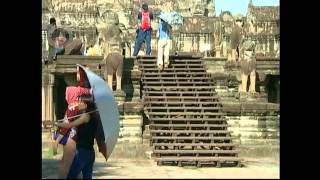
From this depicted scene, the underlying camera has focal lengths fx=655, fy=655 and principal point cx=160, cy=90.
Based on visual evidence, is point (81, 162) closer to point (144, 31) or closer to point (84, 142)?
point (84, 142)

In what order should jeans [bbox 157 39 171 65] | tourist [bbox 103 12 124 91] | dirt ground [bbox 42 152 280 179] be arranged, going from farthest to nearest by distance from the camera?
jeans [bbox 157 39 171 65], tourist [bbox 103 12 124 91], dirt ground [bbox 42 152 280 179]

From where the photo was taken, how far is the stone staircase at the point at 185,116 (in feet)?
40.0

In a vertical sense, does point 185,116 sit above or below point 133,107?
below

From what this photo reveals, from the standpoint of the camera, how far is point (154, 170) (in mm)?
11234

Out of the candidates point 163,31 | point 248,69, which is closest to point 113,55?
point 163,31

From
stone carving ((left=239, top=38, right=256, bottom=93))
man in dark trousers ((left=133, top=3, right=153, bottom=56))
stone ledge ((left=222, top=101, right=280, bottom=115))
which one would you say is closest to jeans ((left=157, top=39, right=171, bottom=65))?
man in dark trousers ((left=133, top=3, right=153, bottom=56))

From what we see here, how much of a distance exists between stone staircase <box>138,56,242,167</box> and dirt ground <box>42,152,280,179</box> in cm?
35

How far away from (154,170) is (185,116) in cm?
243

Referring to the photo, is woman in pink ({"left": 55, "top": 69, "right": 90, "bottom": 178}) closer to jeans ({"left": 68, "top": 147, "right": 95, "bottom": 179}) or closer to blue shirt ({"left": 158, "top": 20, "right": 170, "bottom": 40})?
jeans ({"left": 68, "top": 147, "right": 95, "bottom": 179})

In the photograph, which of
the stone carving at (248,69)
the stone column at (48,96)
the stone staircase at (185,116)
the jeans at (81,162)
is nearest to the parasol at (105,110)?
the jeans at (81,162)

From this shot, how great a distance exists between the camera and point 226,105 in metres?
14.1

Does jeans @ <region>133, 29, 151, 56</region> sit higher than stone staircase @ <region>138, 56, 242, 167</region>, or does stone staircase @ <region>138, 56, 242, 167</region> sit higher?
jeans @ <region>133, 29, 151, 56</region>

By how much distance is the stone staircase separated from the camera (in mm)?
12195
